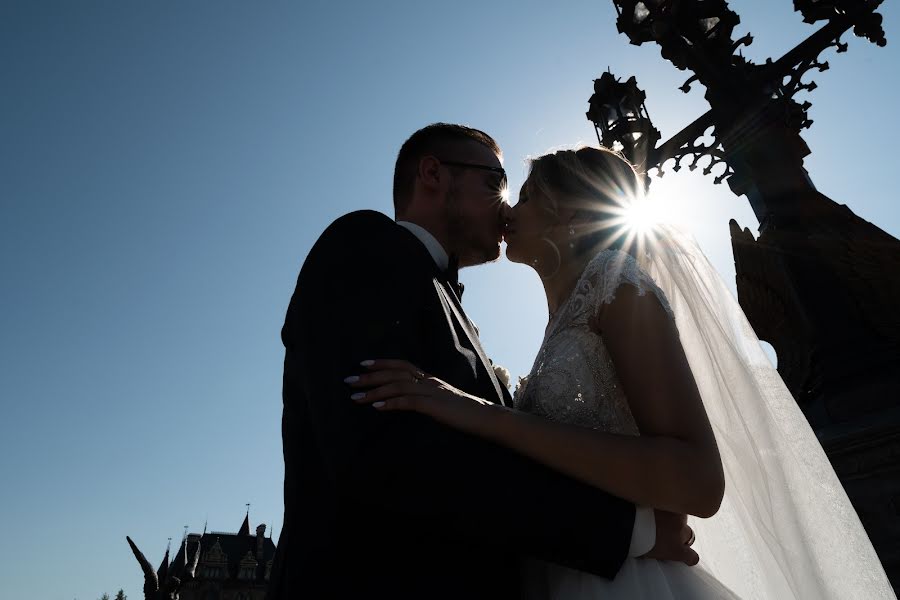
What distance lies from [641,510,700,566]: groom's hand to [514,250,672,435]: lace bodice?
1.18 ft

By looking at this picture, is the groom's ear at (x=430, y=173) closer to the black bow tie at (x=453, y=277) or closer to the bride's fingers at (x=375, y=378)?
the black bow tie at (x=453, y=277)

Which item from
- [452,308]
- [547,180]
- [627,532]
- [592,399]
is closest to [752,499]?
[592,399]

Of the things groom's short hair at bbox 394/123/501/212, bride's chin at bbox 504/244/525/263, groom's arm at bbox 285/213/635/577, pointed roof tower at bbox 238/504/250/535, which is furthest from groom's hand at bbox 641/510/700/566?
pointed roof tower at bbox 238/504/250/535

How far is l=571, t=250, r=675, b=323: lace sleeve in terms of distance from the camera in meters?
2.02

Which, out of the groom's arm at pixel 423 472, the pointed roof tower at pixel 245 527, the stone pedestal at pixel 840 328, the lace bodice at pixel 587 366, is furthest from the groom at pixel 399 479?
the pointed roof tower at pixel 245 527

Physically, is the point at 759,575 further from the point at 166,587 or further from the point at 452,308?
the point at 166,587

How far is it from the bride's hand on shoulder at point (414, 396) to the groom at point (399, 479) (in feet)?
0.10

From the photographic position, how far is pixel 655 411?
1.70 metres

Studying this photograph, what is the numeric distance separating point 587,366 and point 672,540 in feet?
2.19

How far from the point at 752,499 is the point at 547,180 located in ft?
5.74

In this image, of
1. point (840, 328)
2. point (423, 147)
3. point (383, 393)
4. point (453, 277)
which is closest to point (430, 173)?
point (423, 147)

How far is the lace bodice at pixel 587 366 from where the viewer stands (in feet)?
6.62

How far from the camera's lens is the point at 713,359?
2551 millimetres

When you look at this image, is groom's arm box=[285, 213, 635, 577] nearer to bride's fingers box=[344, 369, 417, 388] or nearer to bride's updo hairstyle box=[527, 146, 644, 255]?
bride's fingers box=[344, 369, 417, 388]
